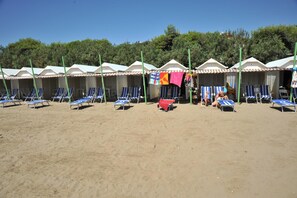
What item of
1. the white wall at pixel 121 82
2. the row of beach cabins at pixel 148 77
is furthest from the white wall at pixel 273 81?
the white wall at pixel 121 82

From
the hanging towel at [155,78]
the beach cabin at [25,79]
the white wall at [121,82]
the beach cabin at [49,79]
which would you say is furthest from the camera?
the beach cabin at [25,79]

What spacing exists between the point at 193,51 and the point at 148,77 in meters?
9.13

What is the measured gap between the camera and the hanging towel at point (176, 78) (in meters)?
10.6

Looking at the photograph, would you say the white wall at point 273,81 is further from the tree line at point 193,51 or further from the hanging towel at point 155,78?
the tree line at point 193,51

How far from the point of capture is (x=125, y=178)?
10.4 ft

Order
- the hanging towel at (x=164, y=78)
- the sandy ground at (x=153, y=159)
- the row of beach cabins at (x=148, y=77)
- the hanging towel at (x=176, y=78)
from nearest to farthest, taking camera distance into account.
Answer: the sandy ground at (x=153, y=159) < the hanging towel at (x=176, y=78) < the hanging towel at (x=164, y=78) < the row of beach cabins at (x=148, y=77)

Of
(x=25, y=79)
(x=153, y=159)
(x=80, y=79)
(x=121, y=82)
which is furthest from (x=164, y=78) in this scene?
(x=25, y=79)

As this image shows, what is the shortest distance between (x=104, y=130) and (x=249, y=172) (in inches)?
159

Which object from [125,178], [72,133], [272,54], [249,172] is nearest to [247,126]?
[249,172]

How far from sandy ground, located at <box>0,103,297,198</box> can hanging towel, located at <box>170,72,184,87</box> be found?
4.26 metres

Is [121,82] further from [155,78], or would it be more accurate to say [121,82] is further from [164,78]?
[164,78]

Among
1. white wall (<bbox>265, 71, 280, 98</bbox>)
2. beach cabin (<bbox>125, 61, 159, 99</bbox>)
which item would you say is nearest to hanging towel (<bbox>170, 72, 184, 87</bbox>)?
beach cabin (<bbox>125, 61, 159, 99</bbox>)

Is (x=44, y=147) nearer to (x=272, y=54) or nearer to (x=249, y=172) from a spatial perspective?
(x=249, y=172)

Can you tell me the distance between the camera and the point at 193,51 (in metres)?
20.1
